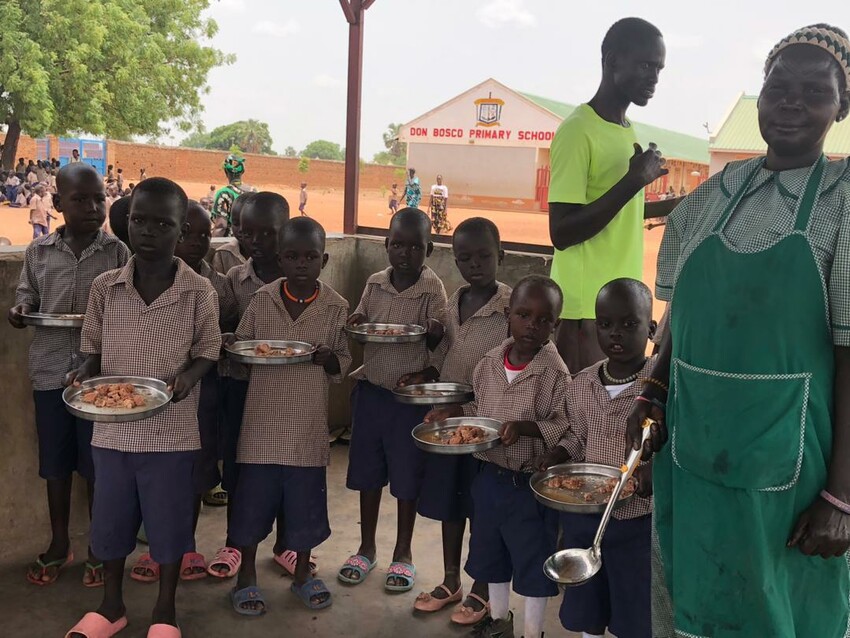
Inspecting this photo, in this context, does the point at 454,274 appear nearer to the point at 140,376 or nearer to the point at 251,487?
the point at 251,487

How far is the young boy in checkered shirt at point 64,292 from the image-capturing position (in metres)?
3.20

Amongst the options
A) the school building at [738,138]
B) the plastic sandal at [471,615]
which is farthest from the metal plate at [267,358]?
the school building at [738,138]

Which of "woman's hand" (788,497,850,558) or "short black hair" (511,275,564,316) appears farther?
"short black hair" (511,275,564,316)

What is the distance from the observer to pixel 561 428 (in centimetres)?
280

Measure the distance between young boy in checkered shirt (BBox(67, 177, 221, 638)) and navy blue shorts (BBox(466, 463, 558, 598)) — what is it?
1.06m

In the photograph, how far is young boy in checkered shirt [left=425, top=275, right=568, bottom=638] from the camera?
9.32 ft

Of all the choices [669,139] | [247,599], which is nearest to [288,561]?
[247,599]

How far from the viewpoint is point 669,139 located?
28281mm

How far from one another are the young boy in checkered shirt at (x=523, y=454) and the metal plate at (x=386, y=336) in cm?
38

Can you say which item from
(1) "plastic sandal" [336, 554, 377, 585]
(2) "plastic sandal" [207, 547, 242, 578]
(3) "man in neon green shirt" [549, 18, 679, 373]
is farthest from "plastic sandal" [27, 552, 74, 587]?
(3) "man in neon green shirt" [549, 18, 679, 373]

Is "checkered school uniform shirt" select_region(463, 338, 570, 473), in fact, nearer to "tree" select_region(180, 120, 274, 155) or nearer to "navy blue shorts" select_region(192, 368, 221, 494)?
"navy blue shorts" select_region(192, 368, 221, 494)

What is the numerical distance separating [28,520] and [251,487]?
3.63 feet

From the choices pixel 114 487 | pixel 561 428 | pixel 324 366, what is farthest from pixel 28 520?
pixel 561 428

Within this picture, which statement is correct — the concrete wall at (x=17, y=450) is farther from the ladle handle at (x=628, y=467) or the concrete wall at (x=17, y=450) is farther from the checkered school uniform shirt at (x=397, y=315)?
the ladle handle at (x=628, y=467)
